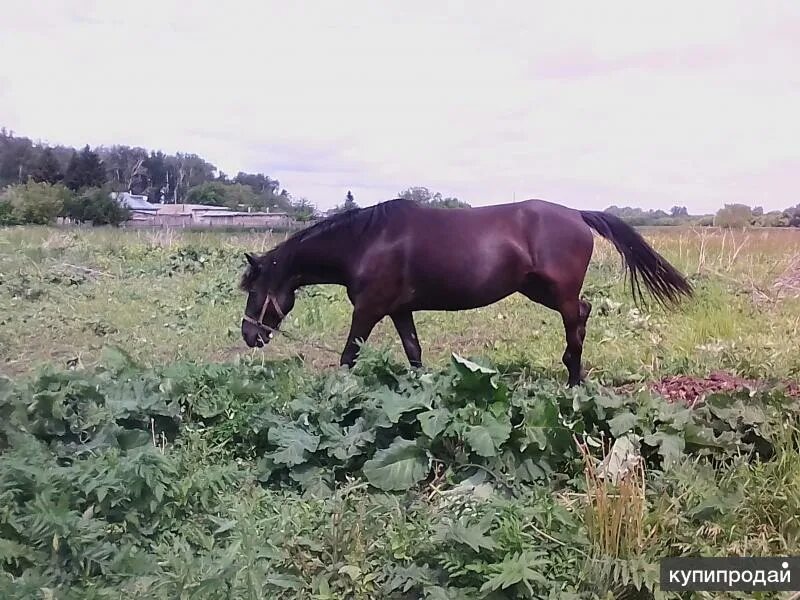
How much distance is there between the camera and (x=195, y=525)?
2.18 m

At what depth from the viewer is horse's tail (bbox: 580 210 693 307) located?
3904mm

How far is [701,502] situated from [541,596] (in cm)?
65

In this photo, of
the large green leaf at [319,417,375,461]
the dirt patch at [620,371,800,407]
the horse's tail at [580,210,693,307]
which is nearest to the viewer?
the large green leaf at [319,417,375,461]

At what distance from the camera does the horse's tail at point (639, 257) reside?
390 centimetres

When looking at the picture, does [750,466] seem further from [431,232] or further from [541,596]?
[431,232]

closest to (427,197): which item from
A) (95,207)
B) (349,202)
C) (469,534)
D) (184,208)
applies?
(349,202)

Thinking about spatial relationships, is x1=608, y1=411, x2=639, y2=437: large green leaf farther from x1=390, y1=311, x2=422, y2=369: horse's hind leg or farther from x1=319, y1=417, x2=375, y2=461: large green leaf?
x1=390, y1=311, x2=422, y2=369: horse's hind leg

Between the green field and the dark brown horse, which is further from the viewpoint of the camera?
the dark brown horse

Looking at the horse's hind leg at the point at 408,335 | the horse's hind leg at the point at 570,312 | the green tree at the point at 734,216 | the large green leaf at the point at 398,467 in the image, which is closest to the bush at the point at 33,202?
the horse's hind leg at the point at 408,335

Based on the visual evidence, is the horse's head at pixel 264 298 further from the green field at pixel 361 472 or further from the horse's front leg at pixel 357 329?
the horse's front leg at pixel 357 329

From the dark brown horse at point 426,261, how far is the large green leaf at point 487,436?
1531 millimetres

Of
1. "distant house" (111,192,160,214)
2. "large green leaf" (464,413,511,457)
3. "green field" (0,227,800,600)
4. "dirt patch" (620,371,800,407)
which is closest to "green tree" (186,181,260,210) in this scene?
"distant house" (111,192,160,214)

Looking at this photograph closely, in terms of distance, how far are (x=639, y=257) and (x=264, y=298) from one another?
86.8 inches

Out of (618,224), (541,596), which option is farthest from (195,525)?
(618,224)
